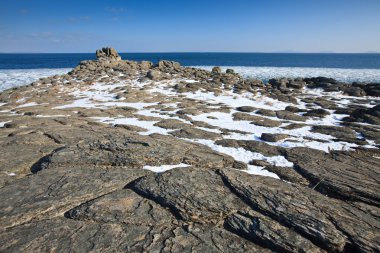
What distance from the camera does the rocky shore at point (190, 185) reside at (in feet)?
16.5

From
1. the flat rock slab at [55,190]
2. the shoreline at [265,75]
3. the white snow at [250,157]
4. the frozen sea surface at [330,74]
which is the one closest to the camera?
the flat rock slab at [55,190]

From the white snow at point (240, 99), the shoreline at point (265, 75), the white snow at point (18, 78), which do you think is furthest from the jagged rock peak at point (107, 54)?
the white snow at point (240, 99)

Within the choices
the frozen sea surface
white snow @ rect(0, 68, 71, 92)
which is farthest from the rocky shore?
the frozen sea surface

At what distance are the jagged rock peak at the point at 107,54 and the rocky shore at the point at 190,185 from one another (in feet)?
111

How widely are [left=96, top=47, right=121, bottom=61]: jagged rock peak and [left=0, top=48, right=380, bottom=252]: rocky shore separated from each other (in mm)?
33766

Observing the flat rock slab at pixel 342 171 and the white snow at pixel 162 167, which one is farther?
the white snow at pixel 162 167

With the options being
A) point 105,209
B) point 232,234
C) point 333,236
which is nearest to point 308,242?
point 333,236

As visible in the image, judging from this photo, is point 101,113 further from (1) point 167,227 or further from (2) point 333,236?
(2) point 333,236

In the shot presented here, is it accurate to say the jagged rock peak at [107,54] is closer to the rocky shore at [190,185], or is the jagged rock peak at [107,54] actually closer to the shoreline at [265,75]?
the shoreline at [265,75]

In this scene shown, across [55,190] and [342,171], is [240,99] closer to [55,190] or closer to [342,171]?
[342,171]

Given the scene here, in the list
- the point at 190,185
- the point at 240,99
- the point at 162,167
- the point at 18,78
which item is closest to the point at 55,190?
the point at 162,167

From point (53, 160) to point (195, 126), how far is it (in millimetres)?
7479

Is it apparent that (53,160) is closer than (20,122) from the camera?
Yes

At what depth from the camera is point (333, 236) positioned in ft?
16.6
